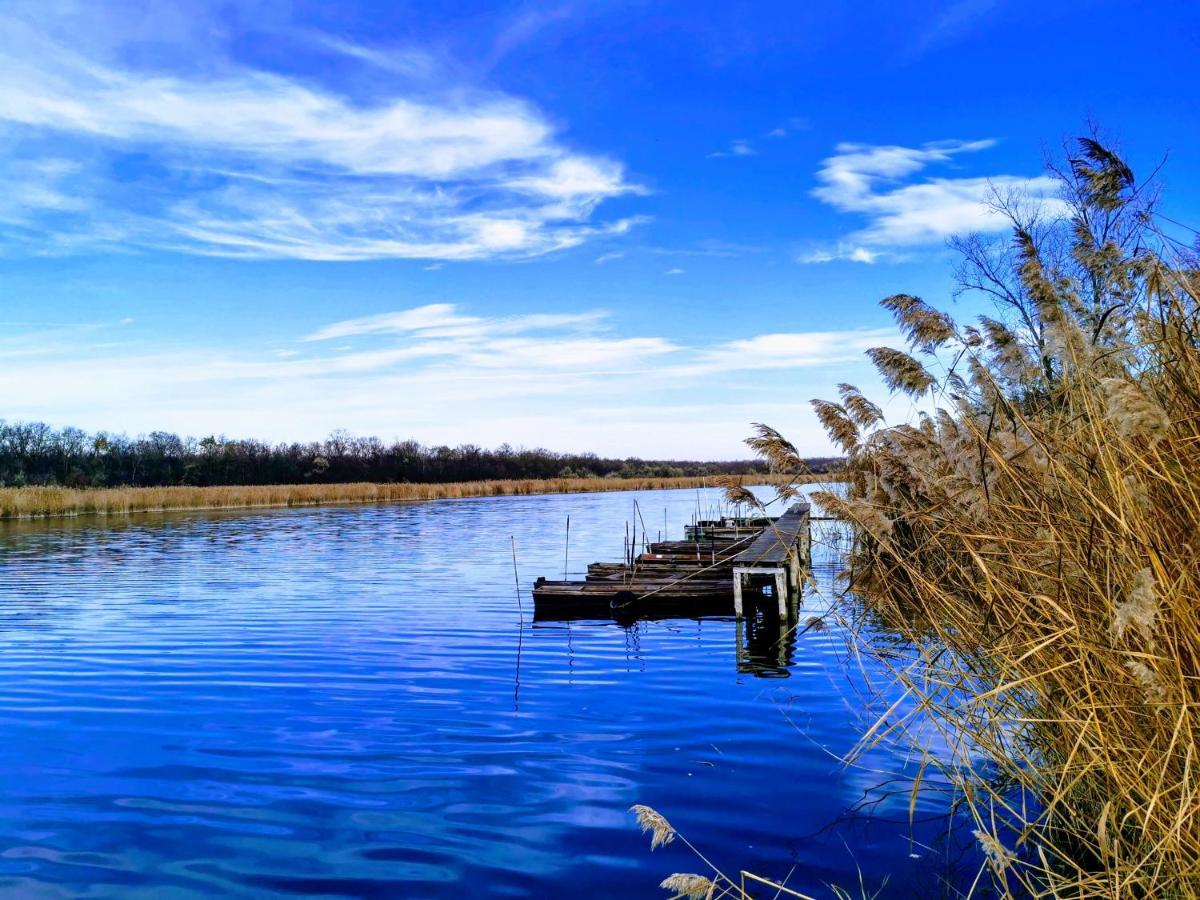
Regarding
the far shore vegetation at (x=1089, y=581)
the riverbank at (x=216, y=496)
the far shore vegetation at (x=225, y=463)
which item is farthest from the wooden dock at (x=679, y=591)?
the far shore vegetation at (x=225, y=463)

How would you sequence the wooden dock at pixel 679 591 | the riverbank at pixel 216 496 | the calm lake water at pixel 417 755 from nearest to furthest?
the calm lake water at pixel 417 755 < the wooden dock at pixel 679 591 < the riverbank at pixel 216 496

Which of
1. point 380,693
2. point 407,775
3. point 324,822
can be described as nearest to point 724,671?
point 380,693

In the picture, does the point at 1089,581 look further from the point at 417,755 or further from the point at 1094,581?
the point at 417,755

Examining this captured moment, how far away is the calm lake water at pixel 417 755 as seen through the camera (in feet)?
18.7

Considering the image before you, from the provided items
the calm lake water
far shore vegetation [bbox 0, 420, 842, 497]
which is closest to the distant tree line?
far shore vegetation [bbox 0, 420, 842, 497]

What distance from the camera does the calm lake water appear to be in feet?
18.7

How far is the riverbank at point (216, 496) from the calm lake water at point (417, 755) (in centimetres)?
1919

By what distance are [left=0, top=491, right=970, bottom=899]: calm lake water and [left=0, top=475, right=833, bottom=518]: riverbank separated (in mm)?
19191

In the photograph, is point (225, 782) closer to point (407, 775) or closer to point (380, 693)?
point (407, 775)

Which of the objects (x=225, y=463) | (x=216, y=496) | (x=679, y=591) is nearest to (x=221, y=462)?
(x=225, y=463)

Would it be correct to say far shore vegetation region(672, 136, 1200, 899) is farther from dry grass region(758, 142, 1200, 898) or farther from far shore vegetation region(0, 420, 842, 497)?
far shore vegetation region(0, 420, 842, 497)

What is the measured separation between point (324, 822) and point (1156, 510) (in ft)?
19.2

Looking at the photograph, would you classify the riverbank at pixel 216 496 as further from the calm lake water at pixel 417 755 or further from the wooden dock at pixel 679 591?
the calm lake water at pixel 417 755

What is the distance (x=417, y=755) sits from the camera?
793cm
